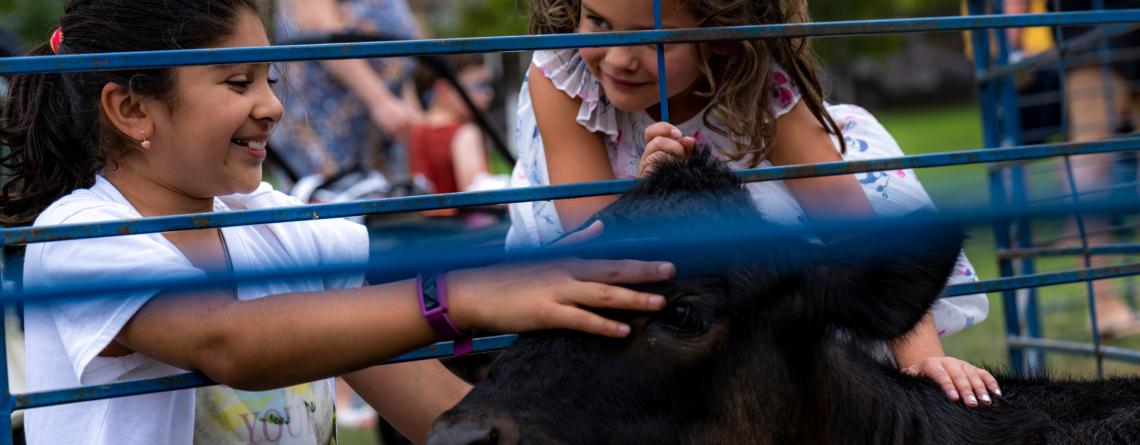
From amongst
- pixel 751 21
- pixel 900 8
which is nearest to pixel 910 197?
pixel 751 21

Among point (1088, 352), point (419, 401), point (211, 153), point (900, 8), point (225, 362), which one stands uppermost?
point (900, 8)

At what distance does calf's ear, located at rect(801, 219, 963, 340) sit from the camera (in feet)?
7.77

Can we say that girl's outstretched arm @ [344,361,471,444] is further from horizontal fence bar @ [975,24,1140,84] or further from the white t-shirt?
horizontal fence bar @ [975,24,1140,84]

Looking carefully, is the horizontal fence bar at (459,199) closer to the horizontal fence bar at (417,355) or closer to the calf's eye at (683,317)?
the horizontal fence bar at (417,355)

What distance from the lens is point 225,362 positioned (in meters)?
2.27

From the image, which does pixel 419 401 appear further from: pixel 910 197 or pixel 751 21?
pixel 910 197

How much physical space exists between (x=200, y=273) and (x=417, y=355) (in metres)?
0.62

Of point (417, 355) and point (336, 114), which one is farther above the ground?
point (336, 114)

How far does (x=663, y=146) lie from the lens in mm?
2719

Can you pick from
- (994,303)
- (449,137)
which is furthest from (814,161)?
(994,303)

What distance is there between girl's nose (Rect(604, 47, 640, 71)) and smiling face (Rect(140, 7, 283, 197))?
92 centimetres

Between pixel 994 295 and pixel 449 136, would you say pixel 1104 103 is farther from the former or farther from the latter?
pixel 449 136

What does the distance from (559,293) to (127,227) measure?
2.80 feet

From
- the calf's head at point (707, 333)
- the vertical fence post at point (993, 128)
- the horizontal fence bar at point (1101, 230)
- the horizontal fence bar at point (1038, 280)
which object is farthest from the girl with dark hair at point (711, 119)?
the vertical fence post at point (993, 128)
